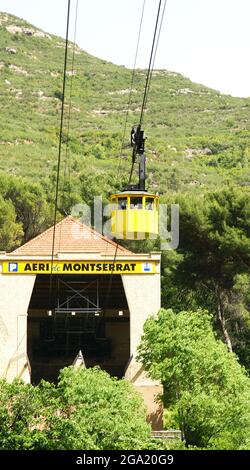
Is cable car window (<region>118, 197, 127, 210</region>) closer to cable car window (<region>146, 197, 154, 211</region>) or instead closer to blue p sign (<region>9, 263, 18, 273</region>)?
cable car window (<region>146, 197, 154, 211</region>)

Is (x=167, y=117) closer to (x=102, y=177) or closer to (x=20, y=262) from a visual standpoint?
(x=102, y=177)

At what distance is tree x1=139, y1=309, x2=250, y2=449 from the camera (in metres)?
32.0

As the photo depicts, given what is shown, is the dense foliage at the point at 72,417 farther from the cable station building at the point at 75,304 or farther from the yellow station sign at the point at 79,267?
the yellow station sign at the point at 79,267

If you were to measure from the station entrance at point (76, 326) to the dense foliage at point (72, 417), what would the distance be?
588 inches

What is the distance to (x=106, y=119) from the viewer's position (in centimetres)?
14625

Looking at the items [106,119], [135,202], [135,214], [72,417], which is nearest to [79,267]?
[135,202]

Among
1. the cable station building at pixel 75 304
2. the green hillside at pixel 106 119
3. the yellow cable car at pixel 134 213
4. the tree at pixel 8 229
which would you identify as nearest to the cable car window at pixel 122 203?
the yellow cable car at pixel 134 213

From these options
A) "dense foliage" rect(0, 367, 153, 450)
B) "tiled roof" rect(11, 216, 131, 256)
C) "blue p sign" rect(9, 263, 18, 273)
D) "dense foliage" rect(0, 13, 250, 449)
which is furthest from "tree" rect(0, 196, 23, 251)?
"dense foliage" rect(0, 367, 153, 450)

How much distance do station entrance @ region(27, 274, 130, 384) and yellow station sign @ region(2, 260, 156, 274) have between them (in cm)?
248

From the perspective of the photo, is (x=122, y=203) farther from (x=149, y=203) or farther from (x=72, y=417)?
(x=72, y=417)

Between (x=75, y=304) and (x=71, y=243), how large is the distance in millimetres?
3231

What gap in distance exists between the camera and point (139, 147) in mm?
26156

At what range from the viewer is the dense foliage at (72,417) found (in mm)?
25781

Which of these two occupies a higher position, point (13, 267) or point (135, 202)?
point (135, 202)
